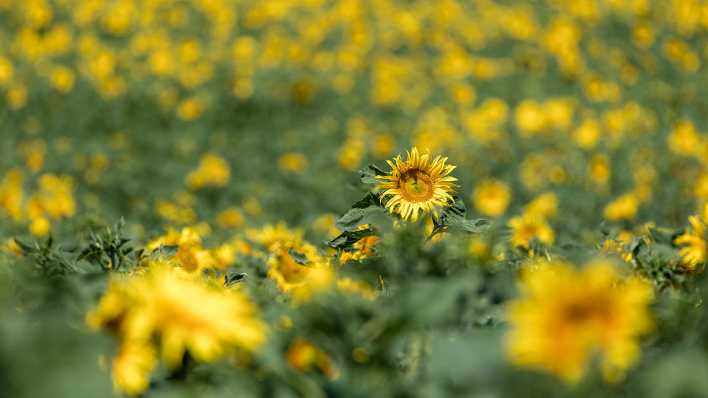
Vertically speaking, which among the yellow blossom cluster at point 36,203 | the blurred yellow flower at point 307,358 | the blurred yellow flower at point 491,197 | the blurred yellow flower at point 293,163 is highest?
the blurred yellow flower at point 293,163

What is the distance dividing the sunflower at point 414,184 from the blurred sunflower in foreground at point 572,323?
3.97 feet

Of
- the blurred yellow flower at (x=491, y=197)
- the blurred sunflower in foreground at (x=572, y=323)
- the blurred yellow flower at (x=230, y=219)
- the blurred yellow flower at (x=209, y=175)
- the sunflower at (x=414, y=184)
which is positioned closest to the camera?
the blurred sunflower in foreground at (x=572, y=323)

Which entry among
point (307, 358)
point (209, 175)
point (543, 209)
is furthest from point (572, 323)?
point (209, 175)

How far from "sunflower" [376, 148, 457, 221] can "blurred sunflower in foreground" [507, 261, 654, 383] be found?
121 centimetres

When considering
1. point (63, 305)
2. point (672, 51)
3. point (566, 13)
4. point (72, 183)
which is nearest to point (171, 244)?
point (63, 305)

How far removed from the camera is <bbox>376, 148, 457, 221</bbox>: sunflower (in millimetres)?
2207

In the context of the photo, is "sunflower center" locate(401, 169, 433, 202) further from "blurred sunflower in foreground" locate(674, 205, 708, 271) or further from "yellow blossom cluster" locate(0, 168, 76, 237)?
"yellow blossom cluster" locate(0, 168, 76, 237)

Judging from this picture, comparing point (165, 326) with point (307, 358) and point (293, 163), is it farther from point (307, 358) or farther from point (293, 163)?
point (293, 163)

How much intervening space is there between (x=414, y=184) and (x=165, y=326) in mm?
1339

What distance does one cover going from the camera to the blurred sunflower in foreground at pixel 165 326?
3.33 feet

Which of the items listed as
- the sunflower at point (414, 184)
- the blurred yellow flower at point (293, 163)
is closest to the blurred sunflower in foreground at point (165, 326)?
the sunflower at point (414, 184)

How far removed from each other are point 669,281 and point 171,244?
55.8 inches

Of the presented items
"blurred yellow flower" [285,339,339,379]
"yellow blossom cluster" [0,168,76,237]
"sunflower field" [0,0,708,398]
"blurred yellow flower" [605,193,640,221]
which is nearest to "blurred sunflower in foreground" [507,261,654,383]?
"sunflower field" [0,0,708,398]

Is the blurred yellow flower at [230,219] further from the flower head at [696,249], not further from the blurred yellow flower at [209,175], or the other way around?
the flower head at [696,249]
